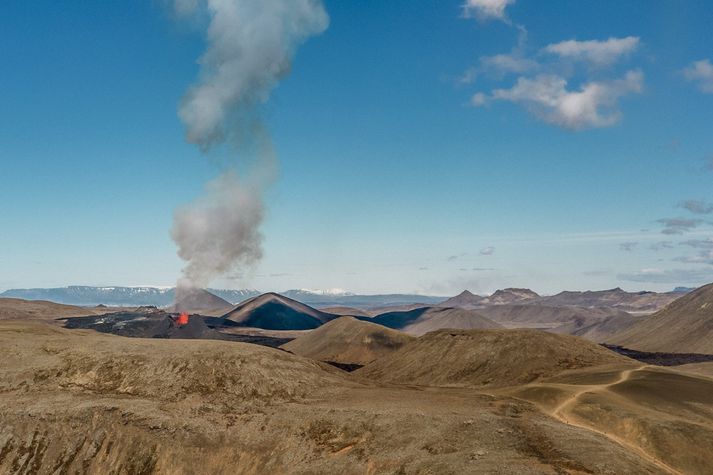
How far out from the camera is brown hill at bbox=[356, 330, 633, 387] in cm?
11519

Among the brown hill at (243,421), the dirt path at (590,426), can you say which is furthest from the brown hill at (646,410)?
the brown hill at (243,421)

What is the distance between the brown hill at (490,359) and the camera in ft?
378

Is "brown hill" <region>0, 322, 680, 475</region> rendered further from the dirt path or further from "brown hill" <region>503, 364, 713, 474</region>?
the dirt path

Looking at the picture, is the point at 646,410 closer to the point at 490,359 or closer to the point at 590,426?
the point at 590,426

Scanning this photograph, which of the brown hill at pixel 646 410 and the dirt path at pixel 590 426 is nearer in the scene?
the dirt path at pixel 590 426

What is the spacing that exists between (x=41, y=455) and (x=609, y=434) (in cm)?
6849

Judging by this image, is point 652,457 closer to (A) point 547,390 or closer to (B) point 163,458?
(A) point 547,390

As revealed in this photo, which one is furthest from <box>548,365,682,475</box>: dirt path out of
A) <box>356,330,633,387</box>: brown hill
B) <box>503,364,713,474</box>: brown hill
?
<box>356,330,633,387</box>: brown hill

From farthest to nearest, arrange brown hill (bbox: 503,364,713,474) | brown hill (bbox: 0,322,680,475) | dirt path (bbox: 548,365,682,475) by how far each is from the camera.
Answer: brown hill (bbox: 503,364,713,474)
dirt path (bbox: 548,365,682,475)
brown hill (bbox: 0,322,680,475)

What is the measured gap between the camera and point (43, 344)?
281 feet

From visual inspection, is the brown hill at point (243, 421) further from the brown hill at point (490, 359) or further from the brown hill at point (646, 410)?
the brown hill at point (490, 359)

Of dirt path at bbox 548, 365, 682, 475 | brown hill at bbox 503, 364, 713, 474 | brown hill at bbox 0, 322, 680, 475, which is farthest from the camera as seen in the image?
brown hill at bbox 503, 364, 713, 474

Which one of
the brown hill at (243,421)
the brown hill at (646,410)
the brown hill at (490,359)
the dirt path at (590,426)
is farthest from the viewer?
the brown hill at (490,359)

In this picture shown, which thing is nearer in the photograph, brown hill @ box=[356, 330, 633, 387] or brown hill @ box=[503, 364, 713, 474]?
brown hill @ box=[503, 364, 713, 474]
